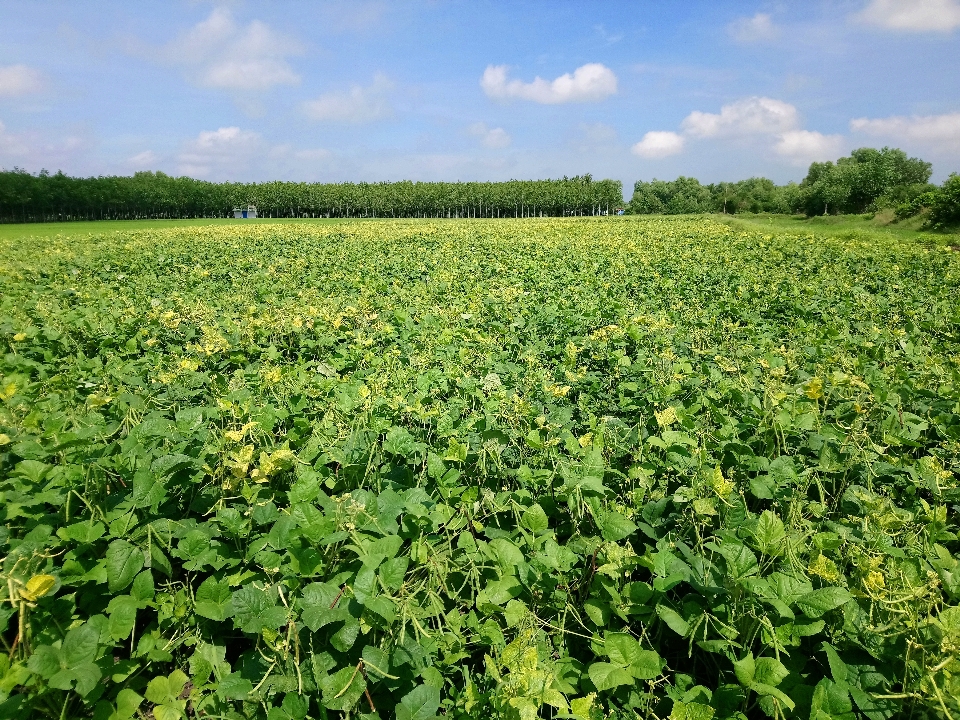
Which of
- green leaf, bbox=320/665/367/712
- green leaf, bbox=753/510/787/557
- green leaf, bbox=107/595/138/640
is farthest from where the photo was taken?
green leaf, bbox=753/510/787/557

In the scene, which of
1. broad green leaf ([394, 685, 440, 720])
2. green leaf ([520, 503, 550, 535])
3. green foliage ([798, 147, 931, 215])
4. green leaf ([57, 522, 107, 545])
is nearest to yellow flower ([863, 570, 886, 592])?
green leaf ([520, 503, 550, 535])

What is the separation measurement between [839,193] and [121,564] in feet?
214

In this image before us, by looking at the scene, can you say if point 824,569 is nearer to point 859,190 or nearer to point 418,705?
point 418,705

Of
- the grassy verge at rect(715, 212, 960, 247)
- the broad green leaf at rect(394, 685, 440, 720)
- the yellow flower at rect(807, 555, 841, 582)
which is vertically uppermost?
the grassy verge at rect(715, 212, 960, 247)

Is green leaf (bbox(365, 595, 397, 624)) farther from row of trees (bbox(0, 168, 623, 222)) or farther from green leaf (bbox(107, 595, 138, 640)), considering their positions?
row of trees (bbox(0, 168, 623, 222))

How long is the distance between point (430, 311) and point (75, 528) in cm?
675

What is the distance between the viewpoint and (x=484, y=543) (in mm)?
2531

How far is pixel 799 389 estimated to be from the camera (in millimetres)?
4246

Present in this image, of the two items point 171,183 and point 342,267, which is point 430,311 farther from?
point 171,183

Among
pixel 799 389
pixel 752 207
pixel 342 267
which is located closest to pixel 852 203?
pixel 752 207

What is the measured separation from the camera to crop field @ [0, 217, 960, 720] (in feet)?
6.22

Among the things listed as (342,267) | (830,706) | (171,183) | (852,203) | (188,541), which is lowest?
(830,706)

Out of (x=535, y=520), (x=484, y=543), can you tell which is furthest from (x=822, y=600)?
(x=484, y=543)

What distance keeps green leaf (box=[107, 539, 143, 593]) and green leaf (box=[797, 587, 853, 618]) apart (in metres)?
2.80
